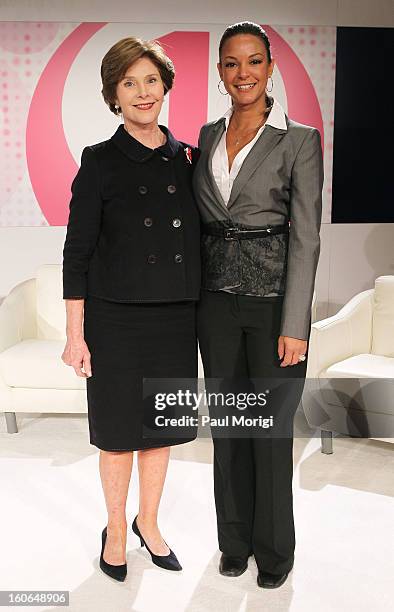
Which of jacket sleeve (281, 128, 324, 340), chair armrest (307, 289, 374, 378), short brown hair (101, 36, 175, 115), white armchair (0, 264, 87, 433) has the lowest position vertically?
white armchair (0, 264, 87, 433)

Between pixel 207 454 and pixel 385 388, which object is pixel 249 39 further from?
pixel 207 454

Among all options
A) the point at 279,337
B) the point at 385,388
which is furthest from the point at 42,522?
the point at 385,388

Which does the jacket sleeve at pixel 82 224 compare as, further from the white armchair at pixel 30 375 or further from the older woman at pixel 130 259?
the white armchair at pixel 30 375

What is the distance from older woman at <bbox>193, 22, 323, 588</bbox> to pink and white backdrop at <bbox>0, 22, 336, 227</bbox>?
2.73 metres

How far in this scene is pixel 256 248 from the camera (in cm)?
248

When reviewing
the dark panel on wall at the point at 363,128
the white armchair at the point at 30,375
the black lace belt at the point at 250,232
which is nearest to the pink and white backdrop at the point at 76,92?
the dark panel on wall at the point at 363,128

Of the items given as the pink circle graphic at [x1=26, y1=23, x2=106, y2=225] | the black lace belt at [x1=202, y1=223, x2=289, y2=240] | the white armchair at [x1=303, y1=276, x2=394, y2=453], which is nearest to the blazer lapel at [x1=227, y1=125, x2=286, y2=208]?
the black lace belt at [x1=202, y1=223, x2=289, y2=240]

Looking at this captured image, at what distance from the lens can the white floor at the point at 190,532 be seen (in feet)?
8.64

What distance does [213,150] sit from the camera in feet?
8.40

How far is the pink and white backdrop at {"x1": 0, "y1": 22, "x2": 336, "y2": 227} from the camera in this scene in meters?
5.14

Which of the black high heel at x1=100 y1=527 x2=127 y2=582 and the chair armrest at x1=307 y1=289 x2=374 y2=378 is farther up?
the chair armrest at x1=307 y1=289 x2=374 y2=378

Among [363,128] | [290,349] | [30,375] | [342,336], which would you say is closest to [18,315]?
[30,375]

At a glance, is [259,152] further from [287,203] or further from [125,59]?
[125,59]

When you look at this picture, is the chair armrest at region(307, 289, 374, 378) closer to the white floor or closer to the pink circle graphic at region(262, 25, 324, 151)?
the white floor
